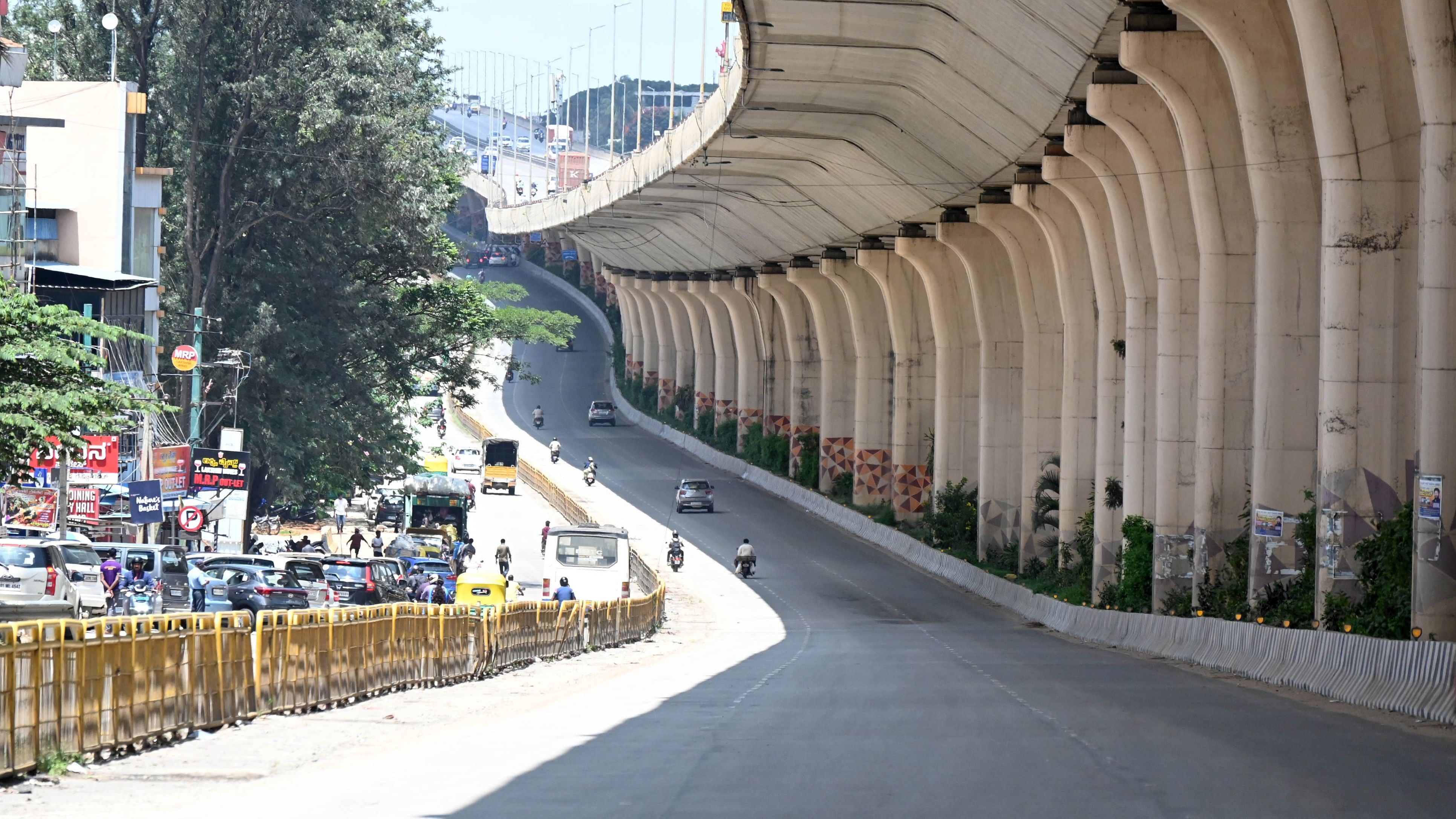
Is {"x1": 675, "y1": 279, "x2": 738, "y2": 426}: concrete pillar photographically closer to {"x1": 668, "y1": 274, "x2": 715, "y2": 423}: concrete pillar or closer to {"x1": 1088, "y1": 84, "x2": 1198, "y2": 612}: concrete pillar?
{"x1": 668, "y1": 274, "x2": 715, "y2": 423}: concrete pillar

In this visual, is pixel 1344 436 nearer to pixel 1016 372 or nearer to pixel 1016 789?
pixel 1016 789

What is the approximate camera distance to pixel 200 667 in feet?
56.6

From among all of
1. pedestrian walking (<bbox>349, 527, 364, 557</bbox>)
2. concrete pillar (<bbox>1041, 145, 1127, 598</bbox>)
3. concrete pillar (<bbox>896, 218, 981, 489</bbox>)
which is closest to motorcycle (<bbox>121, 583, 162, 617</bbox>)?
concrete pillar (<bbox>1041, 145, 1127, 598</bbox>)

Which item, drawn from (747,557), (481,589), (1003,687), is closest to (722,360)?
(747,557)

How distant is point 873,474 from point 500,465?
2024 centimetres

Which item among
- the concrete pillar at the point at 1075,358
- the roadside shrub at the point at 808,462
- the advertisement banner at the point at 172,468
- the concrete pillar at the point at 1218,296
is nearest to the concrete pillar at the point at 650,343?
the roadside shrub at the point at 808,462

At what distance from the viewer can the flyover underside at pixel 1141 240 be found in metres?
25.7

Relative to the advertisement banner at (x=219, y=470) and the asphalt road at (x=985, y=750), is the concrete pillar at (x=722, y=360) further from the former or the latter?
the asphalt road at (x=985, y=750)

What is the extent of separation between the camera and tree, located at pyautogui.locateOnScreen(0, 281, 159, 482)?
23.7 m

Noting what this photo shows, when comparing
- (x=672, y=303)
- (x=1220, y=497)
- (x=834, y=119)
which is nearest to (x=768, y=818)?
(x=1220, y=497)

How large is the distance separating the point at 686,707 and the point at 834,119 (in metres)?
27.5

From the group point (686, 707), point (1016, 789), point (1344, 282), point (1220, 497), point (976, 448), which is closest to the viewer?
point (1016, 789)

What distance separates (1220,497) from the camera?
34.2 m

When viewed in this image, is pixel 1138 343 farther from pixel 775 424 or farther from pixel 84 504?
pixel 775 424
